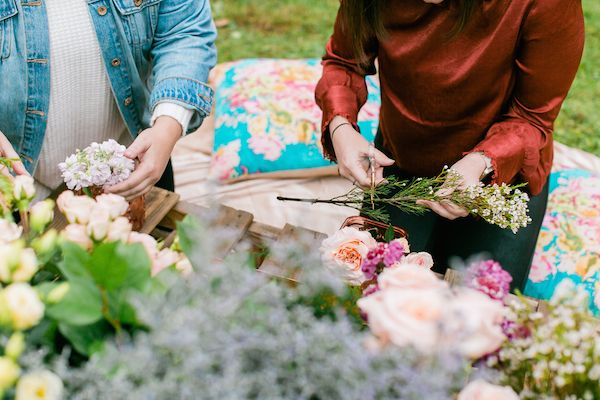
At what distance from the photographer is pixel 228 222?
1.28 metres

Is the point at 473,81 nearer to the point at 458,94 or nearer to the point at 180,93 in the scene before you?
Result: the point at 458,94

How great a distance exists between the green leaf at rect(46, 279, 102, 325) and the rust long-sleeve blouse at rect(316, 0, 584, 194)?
1.04m

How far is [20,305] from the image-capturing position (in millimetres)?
547

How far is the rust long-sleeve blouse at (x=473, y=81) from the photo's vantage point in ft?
4.38

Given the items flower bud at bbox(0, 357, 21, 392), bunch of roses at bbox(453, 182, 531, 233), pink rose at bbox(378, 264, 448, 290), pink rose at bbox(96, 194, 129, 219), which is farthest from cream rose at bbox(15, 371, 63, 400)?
bunch of roses at bbox(453, 182, 531, 233)

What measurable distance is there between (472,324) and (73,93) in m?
1.19

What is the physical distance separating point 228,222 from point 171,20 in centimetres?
55

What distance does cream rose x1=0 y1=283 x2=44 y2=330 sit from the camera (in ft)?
1.79

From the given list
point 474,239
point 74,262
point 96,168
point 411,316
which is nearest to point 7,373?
point 74,262

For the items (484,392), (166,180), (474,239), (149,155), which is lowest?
(474,239)

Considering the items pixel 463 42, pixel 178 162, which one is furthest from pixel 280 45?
pixel 463 42

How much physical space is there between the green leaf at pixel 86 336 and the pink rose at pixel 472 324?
368 millimetres

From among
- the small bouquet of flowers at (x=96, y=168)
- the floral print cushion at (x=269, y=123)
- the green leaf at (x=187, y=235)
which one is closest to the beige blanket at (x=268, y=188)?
the floral print cushion at (x=269, y=123)

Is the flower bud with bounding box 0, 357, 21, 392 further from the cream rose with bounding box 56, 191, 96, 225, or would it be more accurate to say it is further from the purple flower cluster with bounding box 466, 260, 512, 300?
the purple flower cluster with bounding box 466, 260, 512, 300
